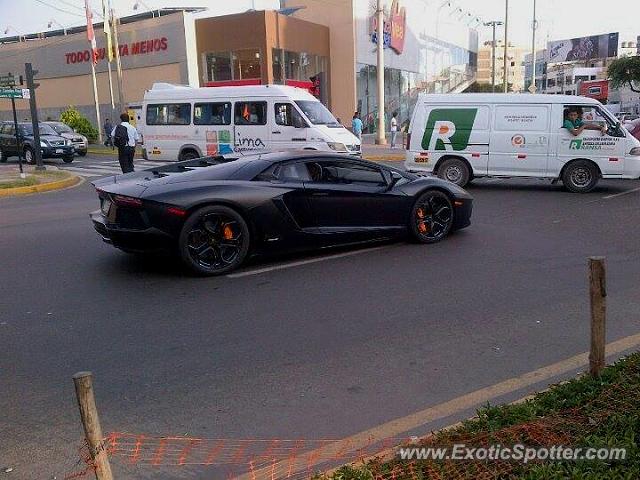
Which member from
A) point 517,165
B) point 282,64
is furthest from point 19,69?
point 517,165

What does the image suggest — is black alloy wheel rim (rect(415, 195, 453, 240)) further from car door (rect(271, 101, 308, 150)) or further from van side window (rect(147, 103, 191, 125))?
van side window (rect(147, 103, 191, 125))

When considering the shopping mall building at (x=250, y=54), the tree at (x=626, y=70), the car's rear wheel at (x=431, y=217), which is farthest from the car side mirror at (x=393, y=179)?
the tree at (x=626, y=70)

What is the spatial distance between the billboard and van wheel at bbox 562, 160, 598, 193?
264 feet

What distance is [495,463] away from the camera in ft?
9.32

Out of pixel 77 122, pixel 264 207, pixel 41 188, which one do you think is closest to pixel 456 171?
pixel 264 207

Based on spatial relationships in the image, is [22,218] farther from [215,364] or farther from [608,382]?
[608,382]

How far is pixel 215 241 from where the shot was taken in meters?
6.68

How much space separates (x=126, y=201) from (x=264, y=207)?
1.45 metres

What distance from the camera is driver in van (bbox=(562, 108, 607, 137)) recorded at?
489 inches

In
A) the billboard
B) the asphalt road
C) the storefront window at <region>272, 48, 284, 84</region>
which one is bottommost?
the asphalt road

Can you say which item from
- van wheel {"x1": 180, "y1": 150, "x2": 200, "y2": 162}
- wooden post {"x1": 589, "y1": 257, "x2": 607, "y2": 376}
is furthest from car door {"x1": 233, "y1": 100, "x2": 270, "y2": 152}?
wooden post {"x1": 589, "y1": 257, "x2": 607, "y2": 376}

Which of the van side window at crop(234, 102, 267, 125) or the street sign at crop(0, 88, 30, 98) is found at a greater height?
the street sign at crop(0, 88, 30, 98)

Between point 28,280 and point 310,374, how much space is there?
393cm

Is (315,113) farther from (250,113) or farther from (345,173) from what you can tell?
(345,173)
